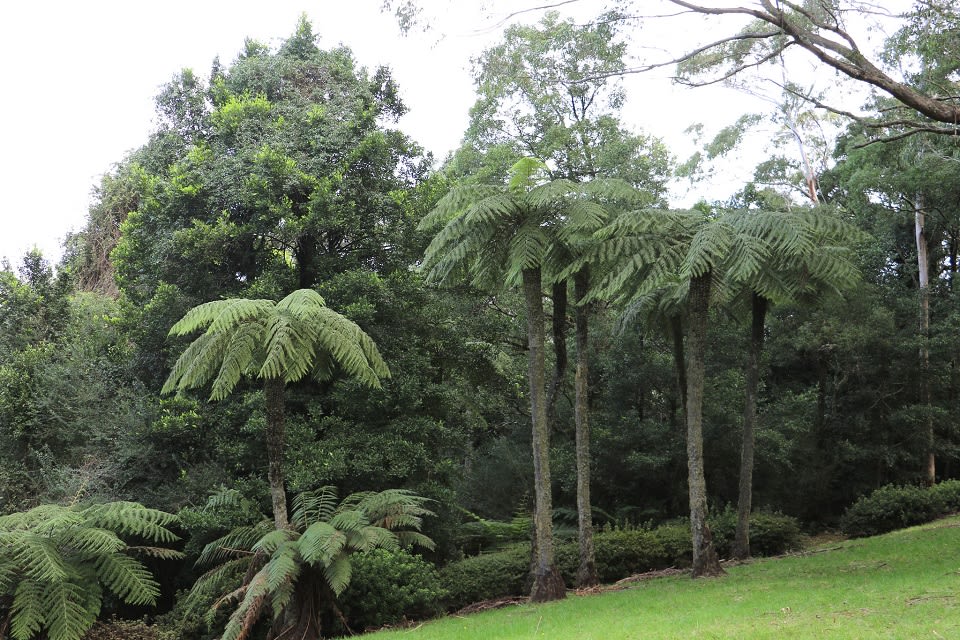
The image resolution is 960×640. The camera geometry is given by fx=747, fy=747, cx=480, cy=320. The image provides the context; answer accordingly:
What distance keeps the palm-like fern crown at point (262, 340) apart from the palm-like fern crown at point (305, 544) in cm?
212

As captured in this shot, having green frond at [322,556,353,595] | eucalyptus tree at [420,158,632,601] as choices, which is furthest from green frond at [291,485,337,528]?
eucalyptus tree at [420,158,632,601]

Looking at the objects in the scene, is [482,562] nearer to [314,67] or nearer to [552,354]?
[552,354]

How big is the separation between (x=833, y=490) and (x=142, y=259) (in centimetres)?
1966

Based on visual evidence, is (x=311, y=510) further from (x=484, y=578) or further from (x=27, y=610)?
(x=27, y=610)

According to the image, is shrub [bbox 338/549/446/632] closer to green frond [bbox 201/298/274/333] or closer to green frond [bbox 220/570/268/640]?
green frond [bbox 220/570/268/640]

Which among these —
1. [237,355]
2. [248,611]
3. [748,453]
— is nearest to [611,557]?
[748,453]

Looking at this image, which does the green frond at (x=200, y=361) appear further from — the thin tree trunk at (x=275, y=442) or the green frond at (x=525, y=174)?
the green frond at (x=525, y=174)

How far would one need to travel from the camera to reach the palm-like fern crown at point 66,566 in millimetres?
10727

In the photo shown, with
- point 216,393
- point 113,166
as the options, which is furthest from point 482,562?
point 113,166

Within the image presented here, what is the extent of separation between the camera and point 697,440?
12.9m

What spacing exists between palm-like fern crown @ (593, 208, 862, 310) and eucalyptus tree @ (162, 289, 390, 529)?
14.6ft

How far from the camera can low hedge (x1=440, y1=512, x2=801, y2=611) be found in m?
13.9

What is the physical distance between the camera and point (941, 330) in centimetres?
2020

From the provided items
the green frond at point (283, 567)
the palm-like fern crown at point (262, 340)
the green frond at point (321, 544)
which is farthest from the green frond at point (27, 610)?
the green frond at point (321, 544)
